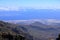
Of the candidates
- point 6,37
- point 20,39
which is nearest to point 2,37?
point 6,37

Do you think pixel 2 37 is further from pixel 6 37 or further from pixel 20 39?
pixel 20 39
